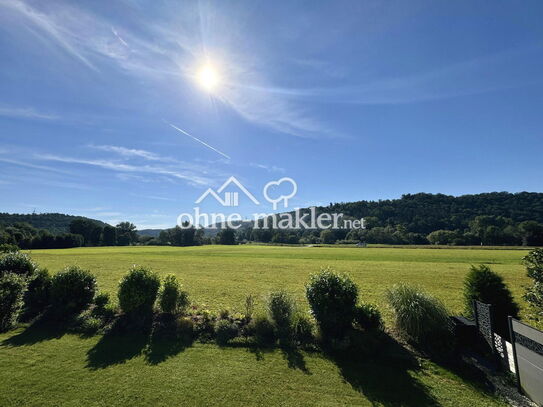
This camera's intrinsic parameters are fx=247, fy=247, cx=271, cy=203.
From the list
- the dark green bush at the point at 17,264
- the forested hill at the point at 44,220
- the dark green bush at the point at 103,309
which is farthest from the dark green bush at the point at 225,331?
the forested hill at the point at 44,220

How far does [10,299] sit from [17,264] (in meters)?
4.08

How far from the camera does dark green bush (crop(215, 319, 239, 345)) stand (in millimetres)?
9309

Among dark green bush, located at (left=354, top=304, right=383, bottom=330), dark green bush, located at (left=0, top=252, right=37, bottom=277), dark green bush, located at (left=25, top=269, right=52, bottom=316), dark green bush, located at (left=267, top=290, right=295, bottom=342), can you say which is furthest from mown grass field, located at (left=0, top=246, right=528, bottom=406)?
dark green bush, located at (left=0, top=252, right=37, bottom=277)

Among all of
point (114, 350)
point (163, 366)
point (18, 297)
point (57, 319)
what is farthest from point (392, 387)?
point (18, 297)

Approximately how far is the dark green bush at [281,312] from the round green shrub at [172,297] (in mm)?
4366

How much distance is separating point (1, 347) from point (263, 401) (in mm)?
9836

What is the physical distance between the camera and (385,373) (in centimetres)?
714

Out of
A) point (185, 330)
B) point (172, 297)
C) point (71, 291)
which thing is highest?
point (71, 291)

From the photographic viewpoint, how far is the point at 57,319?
454 inches

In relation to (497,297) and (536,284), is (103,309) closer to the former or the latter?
(497,297)

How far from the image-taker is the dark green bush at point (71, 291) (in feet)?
39.1

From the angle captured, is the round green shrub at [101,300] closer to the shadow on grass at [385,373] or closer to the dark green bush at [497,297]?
the shadow on grass at [385,373]

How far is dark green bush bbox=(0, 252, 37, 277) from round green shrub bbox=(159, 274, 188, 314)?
8211 millimetres

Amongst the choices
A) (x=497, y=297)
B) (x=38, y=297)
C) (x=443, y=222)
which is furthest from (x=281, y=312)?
(x=443, y=222)
